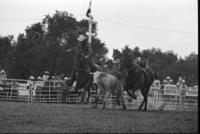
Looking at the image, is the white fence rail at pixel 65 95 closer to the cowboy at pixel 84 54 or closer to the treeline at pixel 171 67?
the cowboy at pixel 84 54

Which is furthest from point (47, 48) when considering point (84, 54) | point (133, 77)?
point (133, 77)

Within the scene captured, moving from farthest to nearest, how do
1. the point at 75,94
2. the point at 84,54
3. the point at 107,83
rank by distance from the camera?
the point at 75,94, the point at 84,54, the point at 107,83

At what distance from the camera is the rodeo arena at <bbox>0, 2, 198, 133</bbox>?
13.3 meters

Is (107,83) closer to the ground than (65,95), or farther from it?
farther from it

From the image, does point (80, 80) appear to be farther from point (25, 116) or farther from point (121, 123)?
point (121, 123)

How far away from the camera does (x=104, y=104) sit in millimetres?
21219

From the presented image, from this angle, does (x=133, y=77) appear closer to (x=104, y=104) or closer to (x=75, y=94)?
(x=104, y=104)

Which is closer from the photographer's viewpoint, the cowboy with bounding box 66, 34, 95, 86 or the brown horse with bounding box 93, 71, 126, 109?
the brown horse with bounding box 93, 71, 126, 109

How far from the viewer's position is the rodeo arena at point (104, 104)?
13.3 meters

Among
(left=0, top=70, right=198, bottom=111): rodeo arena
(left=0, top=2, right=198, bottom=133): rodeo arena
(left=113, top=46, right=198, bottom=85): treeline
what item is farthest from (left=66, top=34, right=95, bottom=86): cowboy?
(left=113, top=46, right=198, bottom=85): treeline

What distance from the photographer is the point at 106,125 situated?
13.5 meters

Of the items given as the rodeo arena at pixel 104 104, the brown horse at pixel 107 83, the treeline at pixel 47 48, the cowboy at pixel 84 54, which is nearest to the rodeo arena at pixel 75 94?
the rodeo arena at pixel 104 104

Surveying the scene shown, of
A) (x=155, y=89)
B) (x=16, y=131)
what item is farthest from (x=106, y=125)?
(x=155, y=89)

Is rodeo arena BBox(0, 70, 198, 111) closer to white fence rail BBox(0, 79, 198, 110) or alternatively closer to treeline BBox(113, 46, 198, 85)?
white fence rail BBox(0, 79, 198, 110)
